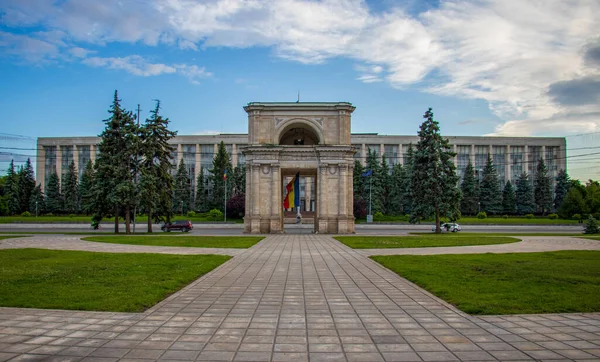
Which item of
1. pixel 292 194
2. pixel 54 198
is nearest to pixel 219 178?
pixel 54 198

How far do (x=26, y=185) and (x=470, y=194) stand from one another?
8577 cm

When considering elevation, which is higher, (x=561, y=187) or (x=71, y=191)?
(x=561, y=187)

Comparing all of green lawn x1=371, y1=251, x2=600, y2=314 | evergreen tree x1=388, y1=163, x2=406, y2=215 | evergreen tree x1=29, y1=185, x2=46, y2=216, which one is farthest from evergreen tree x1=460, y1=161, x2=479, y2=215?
evergreen tree x1=29, y1=185, x2=46, y2=216

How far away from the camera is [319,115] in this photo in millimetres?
44125

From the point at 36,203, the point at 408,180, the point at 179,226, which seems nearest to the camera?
the point at 179,226

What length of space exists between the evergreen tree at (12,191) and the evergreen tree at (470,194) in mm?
83958

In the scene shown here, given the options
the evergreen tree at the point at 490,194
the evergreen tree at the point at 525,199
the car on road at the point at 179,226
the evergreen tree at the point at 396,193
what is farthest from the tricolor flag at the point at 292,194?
the evergreen tree at the point at 525,199

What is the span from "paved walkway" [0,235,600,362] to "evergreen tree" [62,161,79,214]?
83.7 meters

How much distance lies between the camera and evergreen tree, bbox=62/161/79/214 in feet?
277

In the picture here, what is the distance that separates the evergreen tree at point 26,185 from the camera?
85188 millimetres

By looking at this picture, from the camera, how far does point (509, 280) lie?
40.7 feet

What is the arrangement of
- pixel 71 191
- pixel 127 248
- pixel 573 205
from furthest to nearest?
pixel 71 191, pixel 573 205, pixel 127 248

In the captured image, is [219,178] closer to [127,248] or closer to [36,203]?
[36,203]

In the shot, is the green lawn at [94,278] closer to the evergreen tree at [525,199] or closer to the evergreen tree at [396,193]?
the evergreen tree at [396,193]
